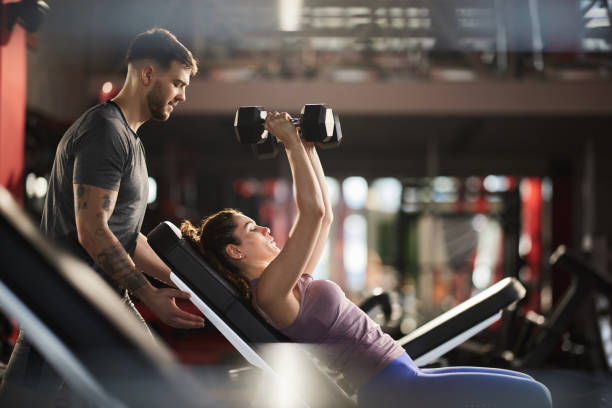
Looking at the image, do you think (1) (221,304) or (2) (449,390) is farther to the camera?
(1) (221,304)

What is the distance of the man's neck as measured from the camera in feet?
4.64

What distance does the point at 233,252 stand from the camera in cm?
139

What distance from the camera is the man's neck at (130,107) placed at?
4.64 feet

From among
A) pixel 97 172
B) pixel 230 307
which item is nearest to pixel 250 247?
pixel 230 307

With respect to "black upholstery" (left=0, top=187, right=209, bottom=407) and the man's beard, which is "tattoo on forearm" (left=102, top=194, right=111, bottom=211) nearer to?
the man's beard

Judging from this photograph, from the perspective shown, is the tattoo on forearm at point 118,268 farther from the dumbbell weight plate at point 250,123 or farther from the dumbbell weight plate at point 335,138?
the dumbbell weight plate at point 335,138

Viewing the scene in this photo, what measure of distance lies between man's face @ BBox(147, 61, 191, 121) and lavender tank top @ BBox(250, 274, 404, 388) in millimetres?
521

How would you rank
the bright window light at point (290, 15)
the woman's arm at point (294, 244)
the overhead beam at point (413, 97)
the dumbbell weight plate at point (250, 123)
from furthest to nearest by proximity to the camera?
1. the overhead beam at point (413, 97)
2. the bright window light at point (290, 15)
3. the dumbbell weight plate at point (250, 123)
4. the woman's arm at point (294, 244)

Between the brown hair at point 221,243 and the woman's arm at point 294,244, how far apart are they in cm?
14

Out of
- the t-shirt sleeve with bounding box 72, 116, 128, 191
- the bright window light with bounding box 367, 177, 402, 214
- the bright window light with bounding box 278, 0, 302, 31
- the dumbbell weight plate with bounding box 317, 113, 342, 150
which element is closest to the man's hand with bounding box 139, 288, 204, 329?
the t-shirt sleeve with bounding box 72, 116, 128, 191

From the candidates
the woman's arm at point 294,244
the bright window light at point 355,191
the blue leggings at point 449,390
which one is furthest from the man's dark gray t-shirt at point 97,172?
the bright window light at point 355,191

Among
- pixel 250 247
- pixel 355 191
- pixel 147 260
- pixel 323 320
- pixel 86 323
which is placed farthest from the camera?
pixel 355 191

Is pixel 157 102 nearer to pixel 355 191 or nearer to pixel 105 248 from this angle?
pixel 105 248

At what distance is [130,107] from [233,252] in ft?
1.36
